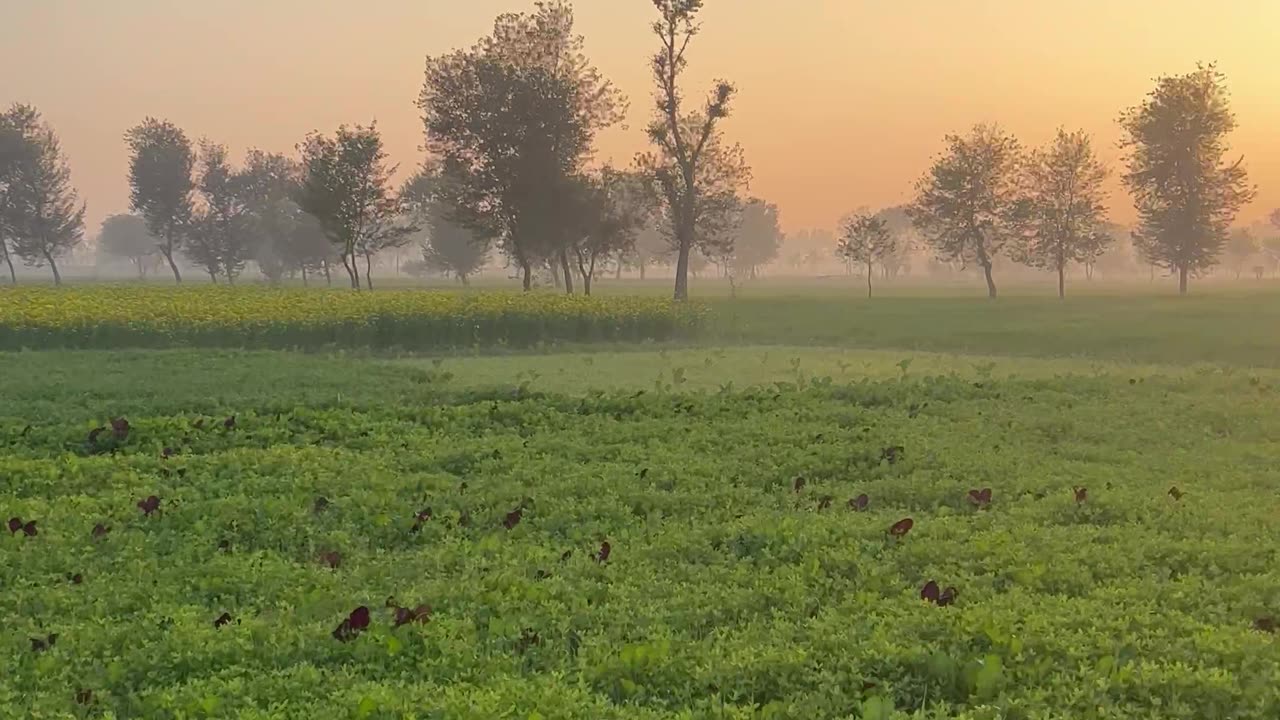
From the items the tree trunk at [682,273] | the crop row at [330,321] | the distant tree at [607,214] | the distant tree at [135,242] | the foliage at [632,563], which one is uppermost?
the distant tree at [135,242]

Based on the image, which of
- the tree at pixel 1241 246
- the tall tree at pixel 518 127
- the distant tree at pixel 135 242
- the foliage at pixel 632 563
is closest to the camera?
the foliage at pixel 632 563

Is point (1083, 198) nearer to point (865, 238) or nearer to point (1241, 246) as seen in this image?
point (865, 238)

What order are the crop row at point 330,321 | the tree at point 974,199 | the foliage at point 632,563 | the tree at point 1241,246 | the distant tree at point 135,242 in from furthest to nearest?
the distant tree at point 135,242 < the tree at point 1241,246 < the tree at point 974,199 < the crop row at point 330,321 < the foliage at point 632,563

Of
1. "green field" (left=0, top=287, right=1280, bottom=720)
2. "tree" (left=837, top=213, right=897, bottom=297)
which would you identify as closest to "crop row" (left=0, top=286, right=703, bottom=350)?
"green field" (left=0, top=287, right=1280, bottom=720)

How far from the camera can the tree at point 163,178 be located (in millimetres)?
93375

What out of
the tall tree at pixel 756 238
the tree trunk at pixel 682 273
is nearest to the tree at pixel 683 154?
the tree trunk at pixel 682 273

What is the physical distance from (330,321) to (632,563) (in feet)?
85.0

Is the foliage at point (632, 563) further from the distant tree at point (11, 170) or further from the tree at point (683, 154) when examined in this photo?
the distant tree at point (11, 170)

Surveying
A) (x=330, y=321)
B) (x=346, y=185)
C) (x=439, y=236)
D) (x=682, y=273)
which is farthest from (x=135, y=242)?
(x=330, y=321)

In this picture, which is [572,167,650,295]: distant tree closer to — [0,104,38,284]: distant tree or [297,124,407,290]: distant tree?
[297,124,407,290]: distant tree

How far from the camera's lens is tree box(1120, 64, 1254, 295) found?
76.4 meters

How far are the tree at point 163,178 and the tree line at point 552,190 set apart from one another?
0.55 ft

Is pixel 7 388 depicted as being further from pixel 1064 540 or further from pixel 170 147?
pixel 170 147

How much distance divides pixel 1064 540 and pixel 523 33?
55583 millimetres
